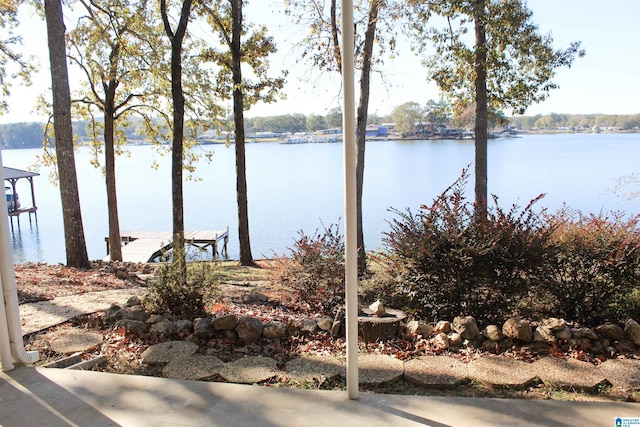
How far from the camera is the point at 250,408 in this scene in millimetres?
2531

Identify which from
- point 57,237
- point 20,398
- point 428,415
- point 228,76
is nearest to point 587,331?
point 428,415

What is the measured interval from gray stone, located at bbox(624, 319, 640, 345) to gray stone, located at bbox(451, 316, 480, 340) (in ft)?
3.37

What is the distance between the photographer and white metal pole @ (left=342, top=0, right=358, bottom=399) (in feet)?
7.46

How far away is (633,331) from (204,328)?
124 inches

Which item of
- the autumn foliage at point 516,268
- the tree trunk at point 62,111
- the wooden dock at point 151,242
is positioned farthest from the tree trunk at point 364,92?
the wooden dock at point 151,242

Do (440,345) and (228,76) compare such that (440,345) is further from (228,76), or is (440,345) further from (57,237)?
(57,237)

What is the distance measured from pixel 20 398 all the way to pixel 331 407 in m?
1.76

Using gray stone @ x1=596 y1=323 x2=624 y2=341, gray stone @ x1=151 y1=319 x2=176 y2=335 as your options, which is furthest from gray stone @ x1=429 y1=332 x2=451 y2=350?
gray stone @ x1=151 y1=319 x2=176 y2=335

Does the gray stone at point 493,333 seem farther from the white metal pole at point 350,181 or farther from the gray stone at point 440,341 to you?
the white metal pole at point 350,181

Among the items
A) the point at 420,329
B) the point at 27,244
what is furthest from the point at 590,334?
the point at 27,244

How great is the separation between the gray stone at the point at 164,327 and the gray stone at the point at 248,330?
53 cm

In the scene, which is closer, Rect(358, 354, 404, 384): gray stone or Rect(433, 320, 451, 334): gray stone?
Rect(358, 354, 404, 384): gray stone

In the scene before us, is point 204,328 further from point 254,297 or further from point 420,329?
point 254,297

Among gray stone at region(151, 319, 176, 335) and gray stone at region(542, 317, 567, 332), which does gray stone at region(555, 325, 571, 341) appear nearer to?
gray stone at region(542, 317, 567, 332)
